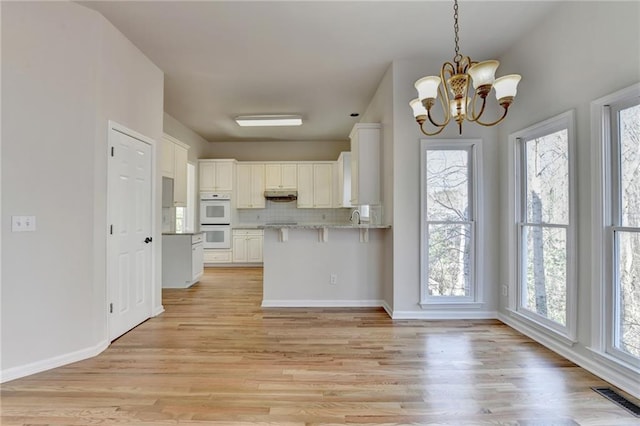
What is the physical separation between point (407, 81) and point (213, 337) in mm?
3387

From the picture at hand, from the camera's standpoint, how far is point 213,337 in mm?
3062

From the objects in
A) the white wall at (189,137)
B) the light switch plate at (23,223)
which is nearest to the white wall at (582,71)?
the light switch plate at (23,223)

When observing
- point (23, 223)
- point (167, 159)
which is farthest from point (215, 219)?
point (23, 223)

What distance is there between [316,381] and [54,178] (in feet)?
8.18

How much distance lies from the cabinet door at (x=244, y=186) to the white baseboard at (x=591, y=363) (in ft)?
18.7

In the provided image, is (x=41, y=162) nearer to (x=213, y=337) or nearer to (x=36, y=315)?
(x=36, y=315)

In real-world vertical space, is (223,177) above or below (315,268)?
above

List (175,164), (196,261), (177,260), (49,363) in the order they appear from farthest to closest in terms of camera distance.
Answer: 1. (196,261)
2. (175,164)
3. (177,260)
4. (49,363)

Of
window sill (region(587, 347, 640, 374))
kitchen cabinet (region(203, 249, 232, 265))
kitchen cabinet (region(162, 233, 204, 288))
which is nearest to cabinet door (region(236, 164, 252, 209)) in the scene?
kitchen cabinet (region(203, 249, 232, 265))

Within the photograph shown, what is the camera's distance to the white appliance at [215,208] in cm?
704

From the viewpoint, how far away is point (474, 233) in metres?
3.62

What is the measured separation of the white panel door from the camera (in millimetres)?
2953

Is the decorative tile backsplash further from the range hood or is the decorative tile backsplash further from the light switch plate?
the light switch plate

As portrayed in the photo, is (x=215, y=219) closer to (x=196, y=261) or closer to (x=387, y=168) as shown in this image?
(x=196, y=261)
